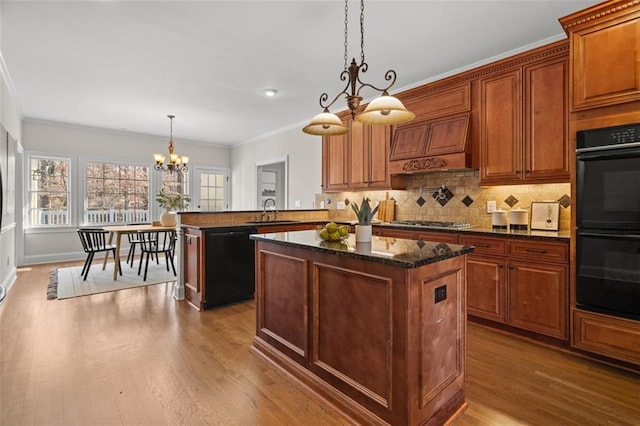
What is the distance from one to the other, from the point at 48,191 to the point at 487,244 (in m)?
7.53

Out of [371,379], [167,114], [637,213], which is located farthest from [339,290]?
[167,114]

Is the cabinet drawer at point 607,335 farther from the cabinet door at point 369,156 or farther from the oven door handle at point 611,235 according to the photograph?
the cabinet door at point 369,156

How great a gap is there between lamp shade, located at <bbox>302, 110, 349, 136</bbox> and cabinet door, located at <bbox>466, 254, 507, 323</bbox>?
184 cm

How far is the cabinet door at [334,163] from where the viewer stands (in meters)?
5.05

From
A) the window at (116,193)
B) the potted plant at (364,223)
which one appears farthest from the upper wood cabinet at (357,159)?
the window at (116,193)

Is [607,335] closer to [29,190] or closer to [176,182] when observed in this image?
[176,182]

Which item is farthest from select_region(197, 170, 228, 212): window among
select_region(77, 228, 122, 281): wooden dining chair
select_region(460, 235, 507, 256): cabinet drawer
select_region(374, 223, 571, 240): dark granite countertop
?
select_region(460, 235, 507, 256): cabinet drawer

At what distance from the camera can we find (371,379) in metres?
1.73

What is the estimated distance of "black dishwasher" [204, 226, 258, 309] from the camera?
3625 mm

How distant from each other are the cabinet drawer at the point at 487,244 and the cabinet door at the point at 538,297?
0.13 meters

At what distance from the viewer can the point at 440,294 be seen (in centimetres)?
173

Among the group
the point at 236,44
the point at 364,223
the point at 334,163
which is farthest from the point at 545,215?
the point at 236,44

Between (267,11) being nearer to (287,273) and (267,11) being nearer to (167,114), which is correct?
(287,273)

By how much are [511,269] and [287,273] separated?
6.57ft
